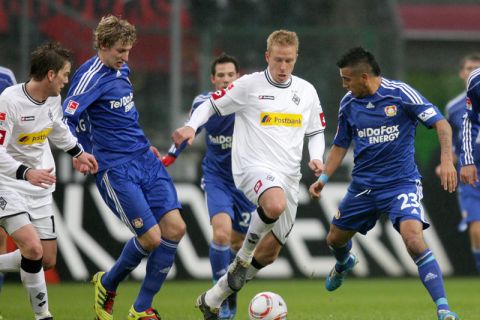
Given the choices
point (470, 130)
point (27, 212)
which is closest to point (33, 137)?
point (27, 212)

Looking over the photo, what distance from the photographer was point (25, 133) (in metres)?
8.23

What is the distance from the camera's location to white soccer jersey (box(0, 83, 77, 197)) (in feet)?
26.0

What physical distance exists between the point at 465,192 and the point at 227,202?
3.32m

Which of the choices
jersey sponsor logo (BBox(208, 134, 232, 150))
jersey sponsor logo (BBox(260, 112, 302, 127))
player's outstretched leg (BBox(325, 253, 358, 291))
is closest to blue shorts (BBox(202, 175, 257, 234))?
jersey sponsor logo (BBox(208, 134, 232, 150))

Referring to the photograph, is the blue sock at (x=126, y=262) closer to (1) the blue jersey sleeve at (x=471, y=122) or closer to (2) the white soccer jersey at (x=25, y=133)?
(2) the white soccer jersey at (x=25, y=133)

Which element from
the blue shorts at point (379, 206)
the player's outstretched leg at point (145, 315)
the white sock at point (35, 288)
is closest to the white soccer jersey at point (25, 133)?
the white sock at point (35, 288)

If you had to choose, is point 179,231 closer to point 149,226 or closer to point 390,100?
point 149,226

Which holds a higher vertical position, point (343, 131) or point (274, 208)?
point (343, 131)

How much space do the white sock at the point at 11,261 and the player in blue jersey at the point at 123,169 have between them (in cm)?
66

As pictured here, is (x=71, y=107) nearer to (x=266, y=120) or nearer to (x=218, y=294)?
(x=266, y=120)

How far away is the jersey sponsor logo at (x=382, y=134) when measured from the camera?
→ 864cm

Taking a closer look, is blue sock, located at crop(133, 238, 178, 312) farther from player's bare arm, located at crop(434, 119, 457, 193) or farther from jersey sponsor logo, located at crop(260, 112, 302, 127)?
player's bare arm, located at crop(434, 119, 457, 193)

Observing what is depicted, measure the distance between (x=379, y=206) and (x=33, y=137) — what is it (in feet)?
9.57

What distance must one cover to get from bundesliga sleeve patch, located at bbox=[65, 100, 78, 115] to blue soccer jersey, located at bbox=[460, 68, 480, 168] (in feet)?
11.1
